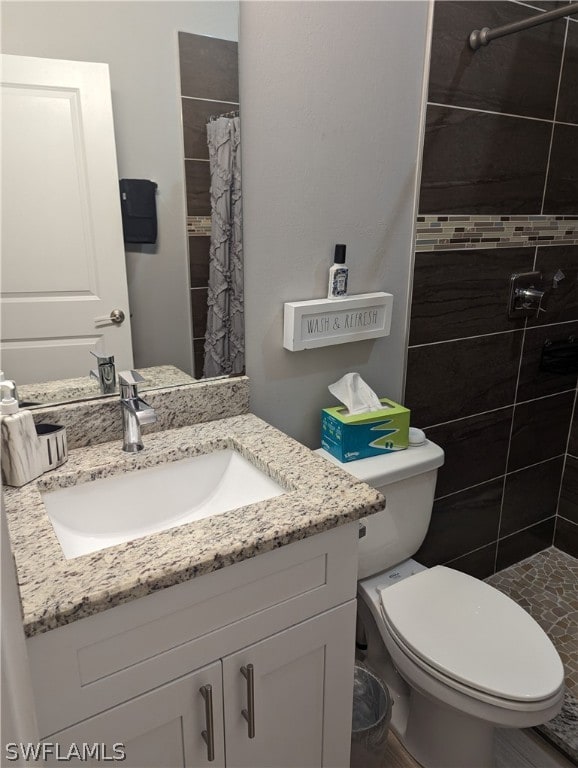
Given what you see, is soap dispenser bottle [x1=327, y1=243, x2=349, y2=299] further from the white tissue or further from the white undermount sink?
the white undermount sink

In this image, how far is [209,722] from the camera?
3.15 ft

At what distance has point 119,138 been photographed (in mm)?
1111

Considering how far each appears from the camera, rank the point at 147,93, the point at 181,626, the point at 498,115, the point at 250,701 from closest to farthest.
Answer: the point at 181,626 < the point at 250,701 < the point at 147,93 < the point at 498,115

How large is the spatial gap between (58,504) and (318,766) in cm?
79

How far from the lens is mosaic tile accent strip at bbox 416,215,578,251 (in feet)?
5.28

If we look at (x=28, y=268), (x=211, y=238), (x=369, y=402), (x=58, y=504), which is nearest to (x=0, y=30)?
(x=28, y=268)

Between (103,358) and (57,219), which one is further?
(103,358)

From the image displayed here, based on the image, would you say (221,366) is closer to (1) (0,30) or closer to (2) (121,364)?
(2) (121,364)

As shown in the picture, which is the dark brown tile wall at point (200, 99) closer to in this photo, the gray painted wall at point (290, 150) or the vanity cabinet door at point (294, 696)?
the gray painted wall at point (290, 150)

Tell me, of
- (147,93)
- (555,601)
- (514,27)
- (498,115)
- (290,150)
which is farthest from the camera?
(555,601)

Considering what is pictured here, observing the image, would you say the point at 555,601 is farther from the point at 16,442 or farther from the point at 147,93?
the point at 147,93

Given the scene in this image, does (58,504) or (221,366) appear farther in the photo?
(221,366)

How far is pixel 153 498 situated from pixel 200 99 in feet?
2.80

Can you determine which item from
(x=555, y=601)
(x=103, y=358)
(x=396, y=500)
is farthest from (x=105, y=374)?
(x=555, y=601)
